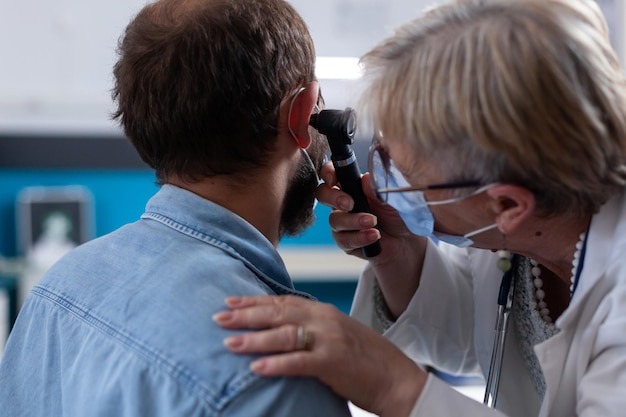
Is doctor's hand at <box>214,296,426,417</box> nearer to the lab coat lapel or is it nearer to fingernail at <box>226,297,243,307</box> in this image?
fingernail at <box>226,297,243,307</box>

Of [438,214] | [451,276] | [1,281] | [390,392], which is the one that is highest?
[438,214]

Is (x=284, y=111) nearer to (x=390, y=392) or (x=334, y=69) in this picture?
(x=390, y=392)

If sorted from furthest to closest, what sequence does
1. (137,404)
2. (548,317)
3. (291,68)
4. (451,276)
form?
(451,276) < (548,317) < (291,68) < (137,404)

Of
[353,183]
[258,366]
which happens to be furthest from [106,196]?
[258,366]

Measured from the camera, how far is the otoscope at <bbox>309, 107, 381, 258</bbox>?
1.19 m

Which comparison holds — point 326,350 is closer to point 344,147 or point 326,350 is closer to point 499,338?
point 344,147

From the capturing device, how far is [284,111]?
115 cm

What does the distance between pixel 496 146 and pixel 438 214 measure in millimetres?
200

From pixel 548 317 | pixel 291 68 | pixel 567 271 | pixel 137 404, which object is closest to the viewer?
pixel 137 404

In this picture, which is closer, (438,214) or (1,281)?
(438,214)

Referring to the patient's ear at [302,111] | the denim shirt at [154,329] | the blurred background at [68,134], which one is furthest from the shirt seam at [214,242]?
the blurred background at [68,134]

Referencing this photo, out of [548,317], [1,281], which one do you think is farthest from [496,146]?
[1,281]

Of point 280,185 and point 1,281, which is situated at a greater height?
point 280,185

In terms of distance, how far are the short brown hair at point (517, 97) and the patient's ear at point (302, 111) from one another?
0.12m
